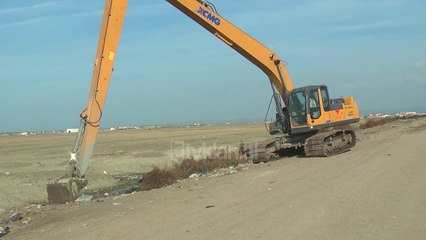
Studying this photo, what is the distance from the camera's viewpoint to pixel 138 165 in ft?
86.2

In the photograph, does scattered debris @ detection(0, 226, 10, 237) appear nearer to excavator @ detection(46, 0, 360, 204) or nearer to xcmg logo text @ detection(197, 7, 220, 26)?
excavator @ detection(46, 0, 360, 204)

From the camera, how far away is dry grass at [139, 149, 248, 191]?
1725 centimetres

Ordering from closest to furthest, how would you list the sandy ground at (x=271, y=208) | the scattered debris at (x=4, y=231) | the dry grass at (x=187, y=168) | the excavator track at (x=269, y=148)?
1. the sandy ground at (x=271, y=208)
2. the scattered debris at (x=4, y=231)
3. the dry grass at (x=187, y=168)
4. the excavator track at (x=269, y=148)

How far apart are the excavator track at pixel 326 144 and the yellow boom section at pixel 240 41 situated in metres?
2.19

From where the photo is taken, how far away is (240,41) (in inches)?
784

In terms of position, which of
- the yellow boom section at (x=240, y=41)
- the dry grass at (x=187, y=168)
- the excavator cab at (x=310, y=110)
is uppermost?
the yellow boom section at (x=240, y=41)

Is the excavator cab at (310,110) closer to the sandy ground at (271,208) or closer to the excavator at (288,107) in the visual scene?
the excavator at (288,107)

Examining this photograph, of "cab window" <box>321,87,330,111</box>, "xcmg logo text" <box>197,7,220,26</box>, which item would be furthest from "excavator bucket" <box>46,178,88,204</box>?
"cab window" <box>321,87,330,111</box>

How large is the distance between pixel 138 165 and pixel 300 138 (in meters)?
9.00

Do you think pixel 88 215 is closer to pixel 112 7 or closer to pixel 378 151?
pixel 112 7

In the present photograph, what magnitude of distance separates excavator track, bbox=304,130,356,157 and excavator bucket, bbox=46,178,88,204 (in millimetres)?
9668

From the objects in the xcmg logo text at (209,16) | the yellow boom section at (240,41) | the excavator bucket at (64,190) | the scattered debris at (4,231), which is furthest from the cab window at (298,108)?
the scattered debris at (4,231)

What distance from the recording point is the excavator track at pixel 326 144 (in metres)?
19.8

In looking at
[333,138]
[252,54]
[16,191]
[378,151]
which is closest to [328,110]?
[333,138]
